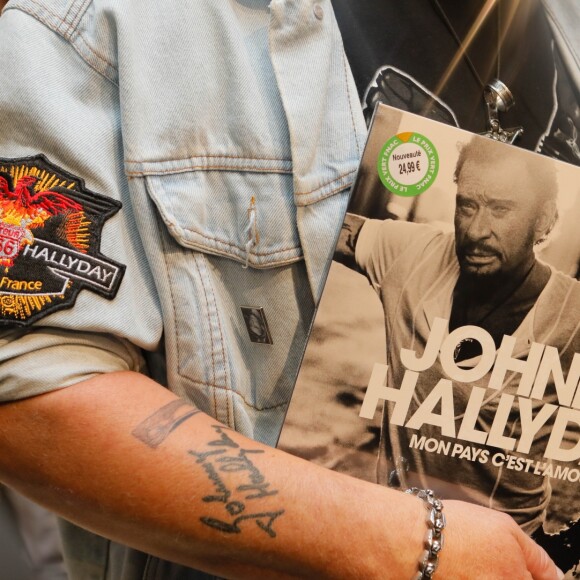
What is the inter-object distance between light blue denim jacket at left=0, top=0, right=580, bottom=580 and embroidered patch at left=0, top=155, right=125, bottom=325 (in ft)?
0.04

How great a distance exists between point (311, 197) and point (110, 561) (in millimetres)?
474

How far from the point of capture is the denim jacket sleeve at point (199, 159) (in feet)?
1.86

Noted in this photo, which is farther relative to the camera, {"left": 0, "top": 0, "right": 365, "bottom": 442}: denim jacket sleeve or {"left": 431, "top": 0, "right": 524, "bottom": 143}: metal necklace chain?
{"left": 431, "top": 0, "right": 524, "bottom": 143}: metal necklace chain

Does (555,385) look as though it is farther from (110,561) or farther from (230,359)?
(110,561)

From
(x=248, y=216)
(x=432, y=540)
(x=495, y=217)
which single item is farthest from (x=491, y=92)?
(x=432, y=540)

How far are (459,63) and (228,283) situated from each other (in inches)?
13.5

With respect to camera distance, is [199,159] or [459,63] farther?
[459,63]

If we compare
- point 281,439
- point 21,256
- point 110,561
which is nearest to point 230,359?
point 281,439

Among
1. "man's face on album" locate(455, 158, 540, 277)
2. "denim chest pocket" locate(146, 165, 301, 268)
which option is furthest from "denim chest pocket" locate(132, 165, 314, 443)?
"man's face on album" locate(455, 158, 540, 277)

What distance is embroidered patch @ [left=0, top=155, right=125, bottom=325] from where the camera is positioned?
1.76 ft

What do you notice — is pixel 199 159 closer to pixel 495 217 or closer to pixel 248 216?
pixel 248 216
